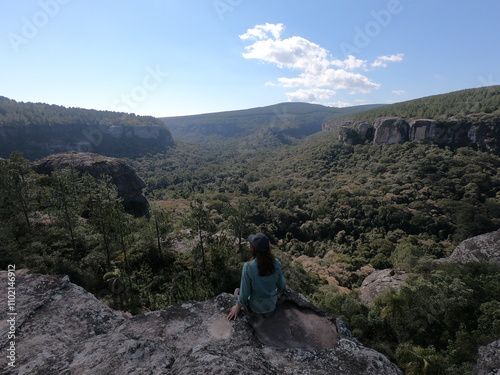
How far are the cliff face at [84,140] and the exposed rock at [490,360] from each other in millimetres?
126821

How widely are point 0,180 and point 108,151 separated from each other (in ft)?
429

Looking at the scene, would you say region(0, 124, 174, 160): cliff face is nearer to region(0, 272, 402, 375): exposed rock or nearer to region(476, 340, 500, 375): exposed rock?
region(0, 272, 402, 375): exposed rock

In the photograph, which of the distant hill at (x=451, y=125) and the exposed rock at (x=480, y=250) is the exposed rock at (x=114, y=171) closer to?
the exposed rock at (x=480, y=250)

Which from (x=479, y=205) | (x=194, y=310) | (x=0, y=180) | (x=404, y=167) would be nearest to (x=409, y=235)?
(x=479, y=205)

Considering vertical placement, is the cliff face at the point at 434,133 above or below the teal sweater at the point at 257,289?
above

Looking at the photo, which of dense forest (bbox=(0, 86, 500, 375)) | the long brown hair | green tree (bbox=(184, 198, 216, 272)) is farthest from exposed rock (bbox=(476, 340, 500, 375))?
green tree (bbox=(184, 198, 216, 272))

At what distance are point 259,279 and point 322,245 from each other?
5609cm

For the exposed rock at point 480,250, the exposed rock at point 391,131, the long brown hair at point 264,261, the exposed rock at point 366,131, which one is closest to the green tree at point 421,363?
the long brown hair at point 264,261

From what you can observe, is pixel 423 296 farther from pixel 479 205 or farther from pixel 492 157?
pixel 492 157

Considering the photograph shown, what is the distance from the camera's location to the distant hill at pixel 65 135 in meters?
112

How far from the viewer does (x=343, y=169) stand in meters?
101

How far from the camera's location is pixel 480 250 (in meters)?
28.2

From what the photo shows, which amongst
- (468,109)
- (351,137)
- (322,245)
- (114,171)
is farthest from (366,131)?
(114,171)

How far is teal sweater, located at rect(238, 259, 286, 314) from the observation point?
4.98 metres
